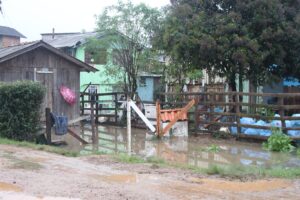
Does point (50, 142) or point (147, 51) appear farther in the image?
point (147, 51)

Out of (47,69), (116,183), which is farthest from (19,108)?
(116,183)

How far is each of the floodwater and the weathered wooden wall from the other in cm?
283

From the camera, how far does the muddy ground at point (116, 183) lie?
23.9ft

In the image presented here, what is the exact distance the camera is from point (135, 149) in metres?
15.0

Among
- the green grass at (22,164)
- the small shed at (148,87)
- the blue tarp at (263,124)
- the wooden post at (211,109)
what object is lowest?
the green grass at (22,164)

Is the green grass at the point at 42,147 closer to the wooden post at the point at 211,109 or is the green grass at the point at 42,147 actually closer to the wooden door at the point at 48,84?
the wooden door at the point at 48,84

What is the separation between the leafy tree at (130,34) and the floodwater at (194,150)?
777 centimetres

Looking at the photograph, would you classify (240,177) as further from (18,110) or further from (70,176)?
(18,110)

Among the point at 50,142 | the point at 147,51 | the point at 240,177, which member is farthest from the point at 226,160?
the point at 147,51

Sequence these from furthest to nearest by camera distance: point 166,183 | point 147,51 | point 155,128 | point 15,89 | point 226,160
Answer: point 147,51 → point 155,128 → point 15,89 → point 226,160 → point 166,183

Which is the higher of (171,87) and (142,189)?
(171,87)

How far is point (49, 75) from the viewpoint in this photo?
2089 cm

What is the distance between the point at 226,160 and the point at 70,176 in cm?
551

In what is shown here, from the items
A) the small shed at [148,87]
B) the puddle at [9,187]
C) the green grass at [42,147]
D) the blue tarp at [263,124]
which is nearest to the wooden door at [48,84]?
the green grass at [42,147]
